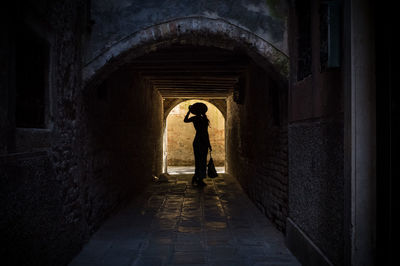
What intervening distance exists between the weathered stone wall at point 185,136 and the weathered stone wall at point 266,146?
10.6 metres

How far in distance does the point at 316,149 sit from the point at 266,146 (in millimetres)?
2370

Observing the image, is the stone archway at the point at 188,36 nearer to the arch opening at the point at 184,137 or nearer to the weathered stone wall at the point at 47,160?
the weathered stone wall at the point at 47,160

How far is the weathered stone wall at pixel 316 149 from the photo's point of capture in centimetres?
258

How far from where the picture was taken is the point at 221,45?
4410 mm

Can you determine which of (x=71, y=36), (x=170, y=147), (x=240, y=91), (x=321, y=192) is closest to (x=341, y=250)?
(x=321, y=192)

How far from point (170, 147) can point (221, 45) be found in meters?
14.3

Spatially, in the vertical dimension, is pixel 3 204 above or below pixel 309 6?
below

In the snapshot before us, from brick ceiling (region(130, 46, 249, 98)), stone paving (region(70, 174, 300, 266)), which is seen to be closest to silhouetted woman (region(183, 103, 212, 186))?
brick ceiling (region(130, 46, 249, 98))

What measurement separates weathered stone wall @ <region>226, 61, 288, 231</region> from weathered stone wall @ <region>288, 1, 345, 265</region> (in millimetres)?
502

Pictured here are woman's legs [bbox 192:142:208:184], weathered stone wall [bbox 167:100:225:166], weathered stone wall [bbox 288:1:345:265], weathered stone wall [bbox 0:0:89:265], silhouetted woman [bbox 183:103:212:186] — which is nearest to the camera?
weathered stone wall [bbox 0:0:89:265]

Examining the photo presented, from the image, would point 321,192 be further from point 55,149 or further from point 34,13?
point 34,13

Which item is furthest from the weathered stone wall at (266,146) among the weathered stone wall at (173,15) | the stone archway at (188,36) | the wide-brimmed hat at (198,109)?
the wide-brimmed hat at (198,109)

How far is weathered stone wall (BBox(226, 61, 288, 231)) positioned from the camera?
4429 millimetres

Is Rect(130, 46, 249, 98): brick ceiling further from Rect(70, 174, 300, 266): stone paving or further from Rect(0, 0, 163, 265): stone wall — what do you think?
Rect(70, 174, 300, 266): stone paving
